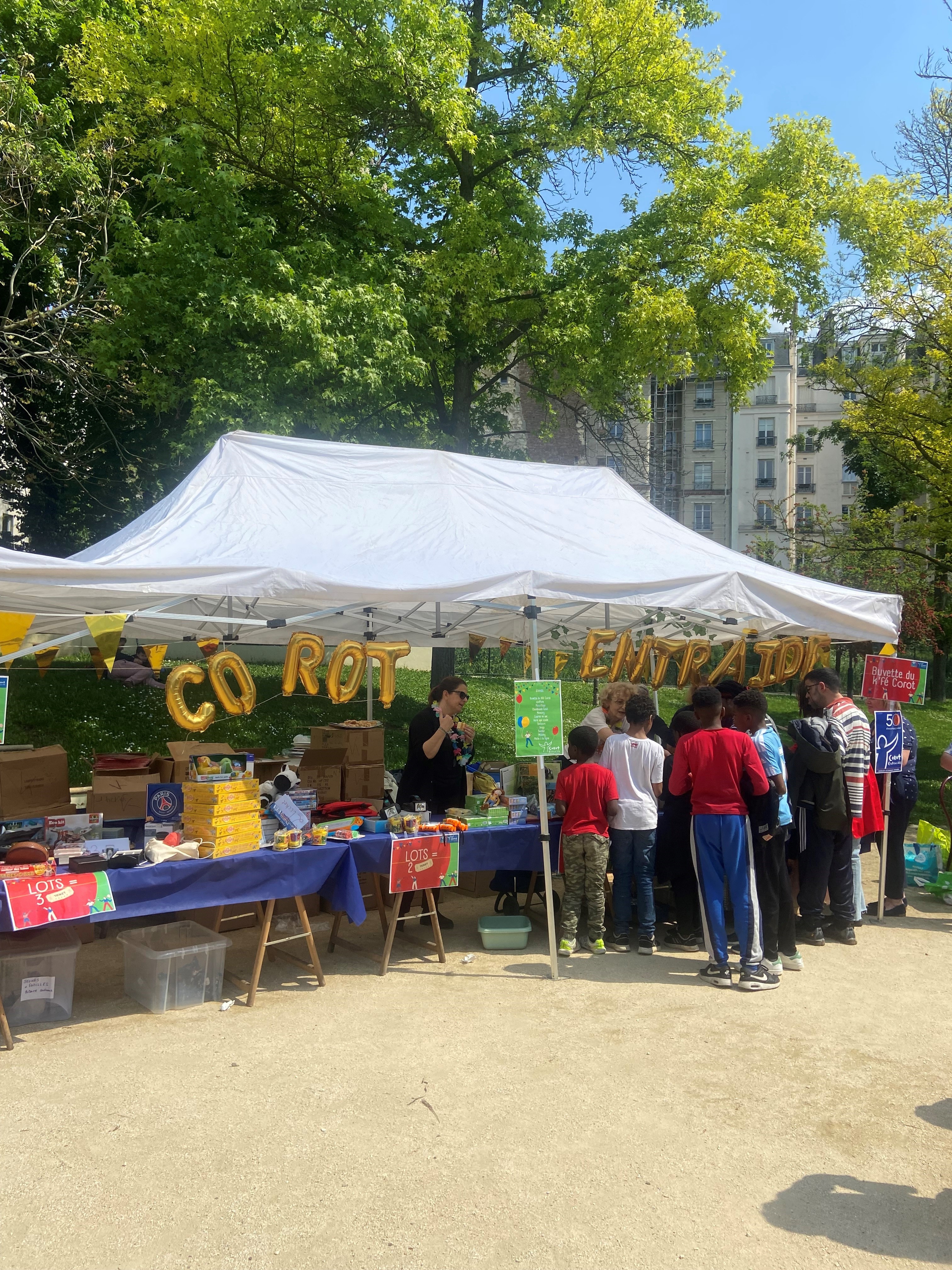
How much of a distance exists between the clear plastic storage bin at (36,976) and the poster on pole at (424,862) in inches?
72.2

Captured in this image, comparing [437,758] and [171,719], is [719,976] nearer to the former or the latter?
[437,758]

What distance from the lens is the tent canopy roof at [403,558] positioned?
5.55m

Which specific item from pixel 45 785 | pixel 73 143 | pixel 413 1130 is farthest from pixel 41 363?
pixel 413 1130

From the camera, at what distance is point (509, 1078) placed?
442 cm

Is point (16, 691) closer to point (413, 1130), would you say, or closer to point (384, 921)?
point (384, 921)

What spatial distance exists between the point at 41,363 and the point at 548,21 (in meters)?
8.18

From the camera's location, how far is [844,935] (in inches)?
265

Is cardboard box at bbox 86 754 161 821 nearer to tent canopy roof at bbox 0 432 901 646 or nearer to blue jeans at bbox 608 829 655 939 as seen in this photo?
tent canopy roof at bbox 0 432 901 646

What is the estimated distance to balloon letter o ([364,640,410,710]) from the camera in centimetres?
588

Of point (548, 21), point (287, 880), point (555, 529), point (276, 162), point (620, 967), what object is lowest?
point (620, 967)

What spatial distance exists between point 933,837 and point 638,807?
402cm

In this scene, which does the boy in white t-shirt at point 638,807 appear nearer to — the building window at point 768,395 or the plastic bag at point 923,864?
the plastic bag at point 923,864

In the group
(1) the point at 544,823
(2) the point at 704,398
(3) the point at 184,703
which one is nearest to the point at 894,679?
(1) the point at 544,823

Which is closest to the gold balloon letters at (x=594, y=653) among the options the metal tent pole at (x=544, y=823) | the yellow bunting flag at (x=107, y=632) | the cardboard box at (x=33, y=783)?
the metal tent pole at (x=544, y=823)
